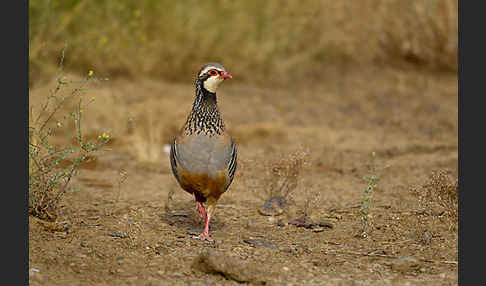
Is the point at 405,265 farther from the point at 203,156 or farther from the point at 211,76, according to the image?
the point at 211,76

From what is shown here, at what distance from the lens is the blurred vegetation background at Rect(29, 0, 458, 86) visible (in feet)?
34.2

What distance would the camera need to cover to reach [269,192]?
6820 mm

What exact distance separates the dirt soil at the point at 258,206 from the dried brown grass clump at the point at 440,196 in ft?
0.31

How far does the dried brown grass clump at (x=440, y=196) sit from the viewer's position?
580 centimetres

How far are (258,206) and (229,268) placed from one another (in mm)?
2082

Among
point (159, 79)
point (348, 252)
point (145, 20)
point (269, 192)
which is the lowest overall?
point (348, 252)

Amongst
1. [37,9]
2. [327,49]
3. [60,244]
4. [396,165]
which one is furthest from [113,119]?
[327,49]

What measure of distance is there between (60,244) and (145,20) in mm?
7072

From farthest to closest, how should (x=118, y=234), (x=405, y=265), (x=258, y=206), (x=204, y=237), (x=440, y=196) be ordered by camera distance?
1. (x=258, y=206)
2. (x=440, y=196)
3. (x=204, y=237)
4. (x=118, y=234)
5. (x=405, y=265)

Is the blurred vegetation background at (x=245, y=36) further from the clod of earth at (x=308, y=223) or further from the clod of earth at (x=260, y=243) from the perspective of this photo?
the clod of earth at (x=260, y=243)

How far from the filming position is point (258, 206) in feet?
21.2

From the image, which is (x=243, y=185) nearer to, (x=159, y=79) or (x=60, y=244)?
(x=60, y=244)

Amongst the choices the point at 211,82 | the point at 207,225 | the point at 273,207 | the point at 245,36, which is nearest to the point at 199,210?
the point at 207,225

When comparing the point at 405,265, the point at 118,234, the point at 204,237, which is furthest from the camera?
the point at 204,237
